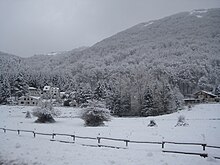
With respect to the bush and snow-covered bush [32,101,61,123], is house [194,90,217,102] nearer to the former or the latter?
the bush

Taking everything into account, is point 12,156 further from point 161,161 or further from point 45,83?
point 45,83

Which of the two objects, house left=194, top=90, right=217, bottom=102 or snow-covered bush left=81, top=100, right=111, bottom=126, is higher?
house left=194, top=90, right=217, bottom=102

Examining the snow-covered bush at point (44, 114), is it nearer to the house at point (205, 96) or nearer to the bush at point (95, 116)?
the bush at point (95, 116)

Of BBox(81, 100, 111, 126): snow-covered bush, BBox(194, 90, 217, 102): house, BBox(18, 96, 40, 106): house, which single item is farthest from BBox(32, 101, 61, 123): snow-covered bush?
BBox(194, 90, 217, 102): house

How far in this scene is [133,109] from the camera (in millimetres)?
61812

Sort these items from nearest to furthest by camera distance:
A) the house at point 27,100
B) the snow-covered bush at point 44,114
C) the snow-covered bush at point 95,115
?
the snow-covered bush at point 95,115, the snow-covered bush at point 44,114, the house at point 27,100

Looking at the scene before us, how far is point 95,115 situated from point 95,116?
0.24 meters

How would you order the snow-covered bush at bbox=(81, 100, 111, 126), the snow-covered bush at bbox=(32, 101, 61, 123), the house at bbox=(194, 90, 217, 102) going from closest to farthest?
the snow-covered bush at bbox=(81, 100, 111, 126), the snow-covered bush at bbox=(32, 101, 61, 123), the house at bbox=(194, 90, 217, 102)

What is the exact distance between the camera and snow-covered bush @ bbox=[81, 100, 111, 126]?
3538cm

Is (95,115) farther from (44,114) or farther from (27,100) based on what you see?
(27,100)

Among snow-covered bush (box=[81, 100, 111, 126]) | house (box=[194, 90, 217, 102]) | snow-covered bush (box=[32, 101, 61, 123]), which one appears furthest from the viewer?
house (box=[194, 90, 217, 102])

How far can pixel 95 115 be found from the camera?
116ft

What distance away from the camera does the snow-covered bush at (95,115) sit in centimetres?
3538

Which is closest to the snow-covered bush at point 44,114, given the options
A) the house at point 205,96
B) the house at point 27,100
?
the house at point 27,100
